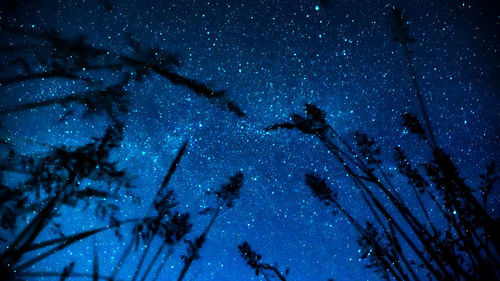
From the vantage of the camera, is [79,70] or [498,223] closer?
[498,223]

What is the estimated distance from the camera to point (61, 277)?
3430 mm

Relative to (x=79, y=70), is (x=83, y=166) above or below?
below

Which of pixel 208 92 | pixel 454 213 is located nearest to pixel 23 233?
pixel 208 92

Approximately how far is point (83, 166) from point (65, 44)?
1.53 meters

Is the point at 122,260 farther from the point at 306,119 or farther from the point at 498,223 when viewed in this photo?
the point at 498,223

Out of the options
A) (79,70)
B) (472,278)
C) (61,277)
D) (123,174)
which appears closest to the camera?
(472,278)

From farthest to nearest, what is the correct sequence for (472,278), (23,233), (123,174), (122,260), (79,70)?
(122,260) < (123,174) < (79,70) < (472,278) < (23,233)

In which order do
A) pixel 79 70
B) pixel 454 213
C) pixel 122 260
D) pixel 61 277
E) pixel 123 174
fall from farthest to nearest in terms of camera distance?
1. pixel 122 260
2. pixel 123 174
3. pixel 79 70
4. pixel 454 213
5. pixel 61 277

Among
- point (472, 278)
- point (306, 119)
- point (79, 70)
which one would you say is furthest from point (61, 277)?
point (472, 278)

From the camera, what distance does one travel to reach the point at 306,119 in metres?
4.79

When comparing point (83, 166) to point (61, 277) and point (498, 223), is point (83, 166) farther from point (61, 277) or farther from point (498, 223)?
point (498, 223)

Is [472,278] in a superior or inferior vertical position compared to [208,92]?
inferior

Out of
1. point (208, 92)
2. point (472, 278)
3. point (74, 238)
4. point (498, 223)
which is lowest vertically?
point (472, 278)

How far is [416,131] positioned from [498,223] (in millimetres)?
1339
